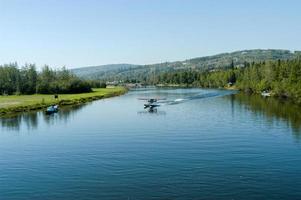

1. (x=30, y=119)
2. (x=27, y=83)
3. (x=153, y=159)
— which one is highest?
(x=27, y=83)

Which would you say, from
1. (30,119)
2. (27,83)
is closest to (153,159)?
(30,119)

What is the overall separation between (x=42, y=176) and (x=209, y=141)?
2530cm

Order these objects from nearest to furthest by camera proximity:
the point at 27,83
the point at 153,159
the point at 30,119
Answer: the point at 153,159 → the point at 30,119 → the point at 27,83

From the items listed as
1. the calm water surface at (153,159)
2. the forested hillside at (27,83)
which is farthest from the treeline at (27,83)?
the calm water surface at (153,159)

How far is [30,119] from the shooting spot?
92250mm

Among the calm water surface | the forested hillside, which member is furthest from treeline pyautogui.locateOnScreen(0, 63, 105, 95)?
the calm water surface

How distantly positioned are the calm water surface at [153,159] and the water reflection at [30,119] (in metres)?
0.61

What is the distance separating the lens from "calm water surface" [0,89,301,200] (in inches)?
1460

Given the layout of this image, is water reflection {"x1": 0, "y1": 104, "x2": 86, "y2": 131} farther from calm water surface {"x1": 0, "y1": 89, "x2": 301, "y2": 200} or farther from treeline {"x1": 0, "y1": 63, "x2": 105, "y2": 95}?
treeline {"x1": 0, "y1": 63, "x2": 105, "y2": 95}

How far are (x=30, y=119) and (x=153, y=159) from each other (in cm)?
5077

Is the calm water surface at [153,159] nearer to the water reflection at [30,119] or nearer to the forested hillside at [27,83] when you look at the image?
the water reflection at [30,119]

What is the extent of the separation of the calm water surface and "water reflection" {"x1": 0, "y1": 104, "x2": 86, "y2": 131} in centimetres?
61

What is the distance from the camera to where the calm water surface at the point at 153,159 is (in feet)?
122

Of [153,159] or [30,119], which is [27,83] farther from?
[153,159]
